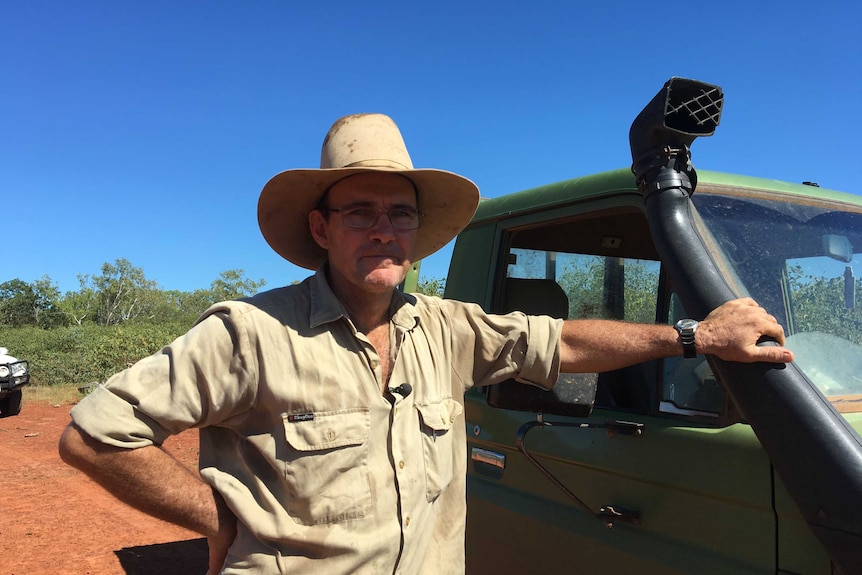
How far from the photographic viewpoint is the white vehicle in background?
1284cm

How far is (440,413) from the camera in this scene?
1972 mm

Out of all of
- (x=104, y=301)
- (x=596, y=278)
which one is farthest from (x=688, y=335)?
(x=104, y=301)

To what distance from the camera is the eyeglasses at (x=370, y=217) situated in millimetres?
1987

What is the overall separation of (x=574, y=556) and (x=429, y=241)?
1211 millimetres

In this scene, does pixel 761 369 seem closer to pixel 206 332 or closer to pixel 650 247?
pixel 206 332

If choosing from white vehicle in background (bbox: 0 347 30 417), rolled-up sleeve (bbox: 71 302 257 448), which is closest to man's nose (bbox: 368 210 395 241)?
rolled-up sleeve (bbox: 71 302 257 448)

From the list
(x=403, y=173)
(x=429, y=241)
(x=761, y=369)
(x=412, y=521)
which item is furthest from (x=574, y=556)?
(x=403, y=173)

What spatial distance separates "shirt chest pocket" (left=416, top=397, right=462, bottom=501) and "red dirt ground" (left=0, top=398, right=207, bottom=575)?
3247mm

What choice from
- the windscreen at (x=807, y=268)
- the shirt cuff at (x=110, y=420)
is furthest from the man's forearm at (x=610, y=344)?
the shirt cuff at (x=110, y=420)

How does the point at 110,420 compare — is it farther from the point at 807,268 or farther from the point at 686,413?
the point at 807,268

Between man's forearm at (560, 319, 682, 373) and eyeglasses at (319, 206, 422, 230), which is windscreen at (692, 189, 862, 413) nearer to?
man's forearm at (560, 319, 682, 373)

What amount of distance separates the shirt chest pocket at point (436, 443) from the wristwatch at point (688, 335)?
697 mm

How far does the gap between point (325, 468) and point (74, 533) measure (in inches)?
217

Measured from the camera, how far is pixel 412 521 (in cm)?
179
